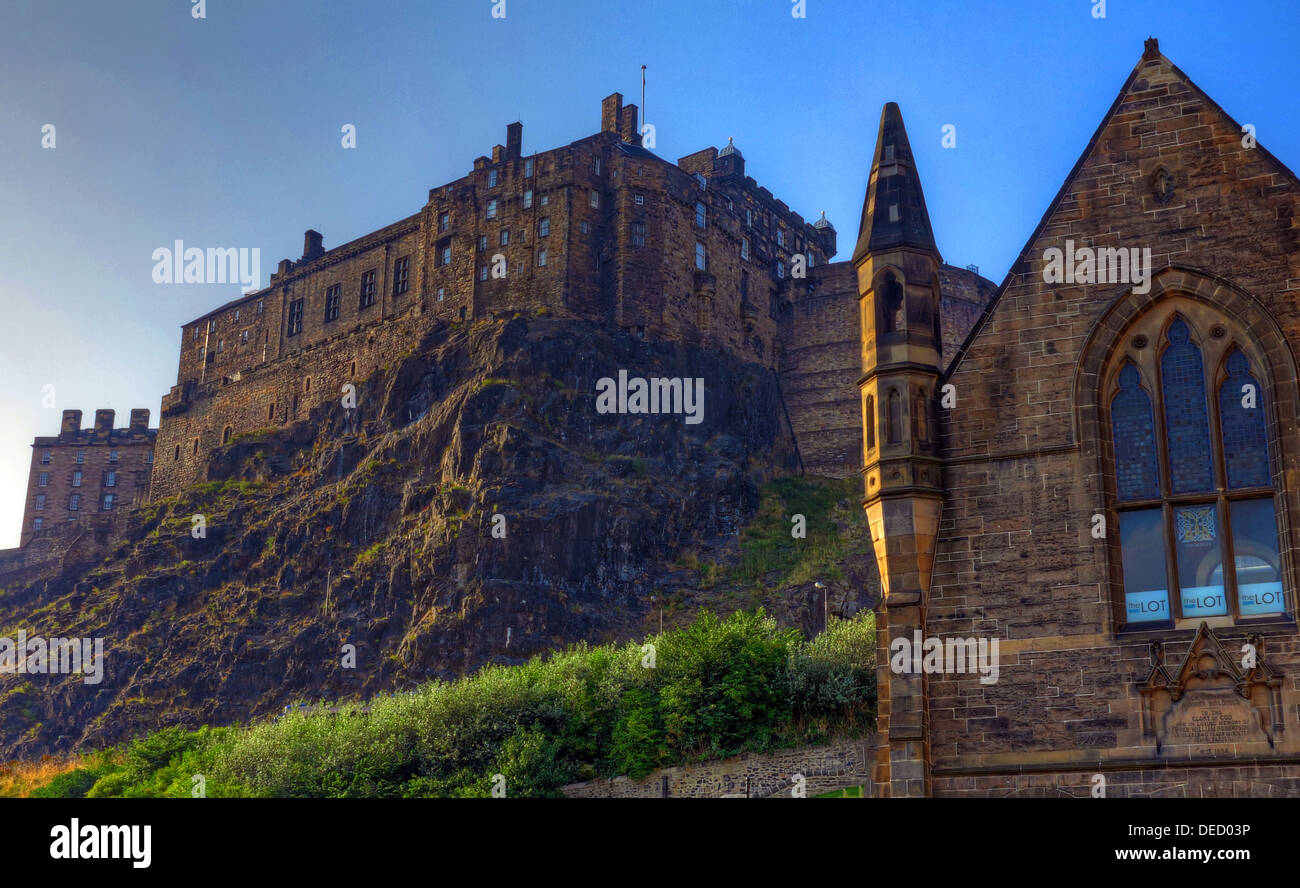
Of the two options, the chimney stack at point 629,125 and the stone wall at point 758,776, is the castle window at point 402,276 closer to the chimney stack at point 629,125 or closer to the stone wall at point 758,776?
the chimney stack at point 629,125

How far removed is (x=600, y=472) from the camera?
234 feet

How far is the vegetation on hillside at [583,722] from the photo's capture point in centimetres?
3816

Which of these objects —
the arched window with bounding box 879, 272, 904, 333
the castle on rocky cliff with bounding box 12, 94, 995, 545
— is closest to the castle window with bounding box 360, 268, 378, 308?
the castle on rocky cliff with bounding box 12, 94, 995, 545

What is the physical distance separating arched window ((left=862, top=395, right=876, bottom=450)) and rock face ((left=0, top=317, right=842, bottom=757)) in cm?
4362

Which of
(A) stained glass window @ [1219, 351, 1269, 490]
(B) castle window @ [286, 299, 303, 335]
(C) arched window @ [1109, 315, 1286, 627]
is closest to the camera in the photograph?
(C) arched window @ [1109, 315, 1286, 627]

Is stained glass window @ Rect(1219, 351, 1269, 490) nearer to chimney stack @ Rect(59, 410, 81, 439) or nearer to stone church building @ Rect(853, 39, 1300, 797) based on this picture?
stone church building @ Rect(853, 39, 1300, 797)

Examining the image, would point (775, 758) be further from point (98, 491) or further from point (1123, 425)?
point (98, 491)

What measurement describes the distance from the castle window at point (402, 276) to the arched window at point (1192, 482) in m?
70.8

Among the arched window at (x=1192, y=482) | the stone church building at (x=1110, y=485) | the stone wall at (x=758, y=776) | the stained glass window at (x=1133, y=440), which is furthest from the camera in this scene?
the stone wall at (x=758, y=776)

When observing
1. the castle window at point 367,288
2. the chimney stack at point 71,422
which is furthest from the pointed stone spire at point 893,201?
the chimney stack at point 71,422

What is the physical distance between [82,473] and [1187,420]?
118348mm

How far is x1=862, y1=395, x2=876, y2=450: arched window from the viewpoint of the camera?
19609mm

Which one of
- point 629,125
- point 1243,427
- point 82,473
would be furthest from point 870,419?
point 82,473
